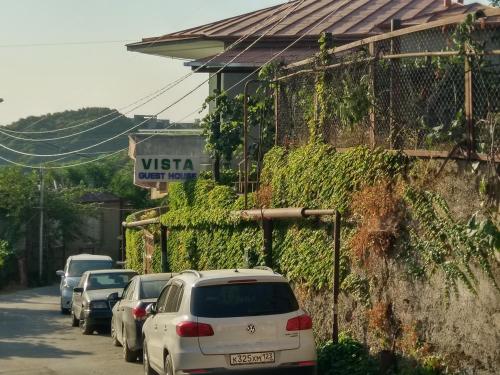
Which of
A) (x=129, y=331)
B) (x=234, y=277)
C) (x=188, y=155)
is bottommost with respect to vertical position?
(x=129, y=331)

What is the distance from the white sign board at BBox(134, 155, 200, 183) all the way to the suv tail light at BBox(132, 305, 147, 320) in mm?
11515

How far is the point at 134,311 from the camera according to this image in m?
17.1

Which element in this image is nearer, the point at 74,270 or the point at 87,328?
the point at 87,328

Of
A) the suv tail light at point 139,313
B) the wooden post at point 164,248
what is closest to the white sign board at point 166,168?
the wooden post at point 164,248

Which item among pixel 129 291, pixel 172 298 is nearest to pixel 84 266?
pixel 129 291

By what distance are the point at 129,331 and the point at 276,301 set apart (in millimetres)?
5651

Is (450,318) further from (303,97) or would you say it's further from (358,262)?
(303,97)

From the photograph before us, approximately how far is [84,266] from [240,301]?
76.6ft

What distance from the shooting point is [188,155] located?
2923cm

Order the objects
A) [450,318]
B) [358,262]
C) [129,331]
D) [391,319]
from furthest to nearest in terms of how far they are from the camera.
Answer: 1. [129,331]
2. [358,262]
3. [391,319]
4. [450,318]

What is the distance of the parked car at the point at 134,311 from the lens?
16.8 metres

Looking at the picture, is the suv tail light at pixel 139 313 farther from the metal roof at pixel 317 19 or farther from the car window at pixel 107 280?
the metal roof at pixel 317 19

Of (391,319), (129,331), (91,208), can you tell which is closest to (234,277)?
(391,319)

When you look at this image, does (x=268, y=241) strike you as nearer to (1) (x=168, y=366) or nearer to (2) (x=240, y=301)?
(1) (x=168, y=366)
